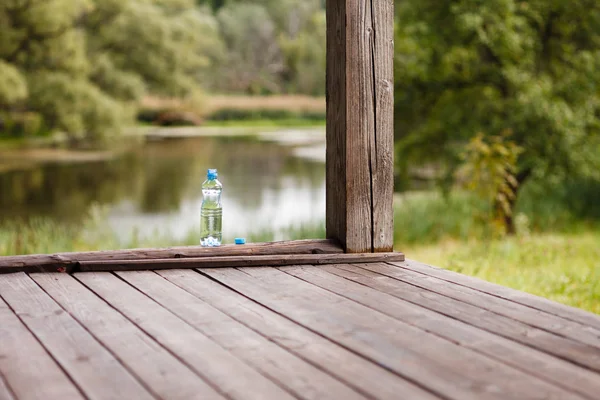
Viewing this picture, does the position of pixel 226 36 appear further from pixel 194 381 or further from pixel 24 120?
pixel 194 381

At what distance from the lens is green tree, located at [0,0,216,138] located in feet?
48.6

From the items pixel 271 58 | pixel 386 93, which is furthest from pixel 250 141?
pixel 386 93

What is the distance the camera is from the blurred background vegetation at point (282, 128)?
735cm

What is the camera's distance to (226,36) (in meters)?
24.8

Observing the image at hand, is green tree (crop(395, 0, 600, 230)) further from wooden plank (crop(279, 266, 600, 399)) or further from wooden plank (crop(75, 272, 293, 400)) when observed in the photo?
wooden plank (crop(75, 272, 293, 400))

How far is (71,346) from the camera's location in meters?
1.91

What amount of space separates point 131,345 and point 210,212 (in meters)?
1.77

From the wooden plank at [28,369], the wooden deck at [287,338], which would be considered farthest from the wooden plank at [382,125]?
the wooden plank at [28,369]

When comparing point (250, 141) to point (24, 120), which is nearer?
point (24, 120)

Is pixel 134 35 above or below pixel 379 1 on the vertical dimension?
above

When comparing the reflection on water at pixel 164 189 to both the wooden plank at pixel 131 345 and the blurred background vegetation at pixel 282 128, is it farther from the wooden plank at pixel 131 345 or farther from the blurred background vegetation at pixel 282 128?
the wooden plank at pixel 131 345

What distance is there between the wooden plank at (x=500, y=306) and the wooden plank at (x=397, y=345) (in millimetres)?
308

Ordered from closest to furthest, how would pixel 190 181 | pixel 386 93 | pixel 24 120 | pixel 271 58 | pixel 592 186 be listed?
pixel 386 93, pixel 592 186, pixel 24 120, pixel 190 181, pixel 271 58

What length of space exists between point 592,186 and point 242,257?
7.60 meters
